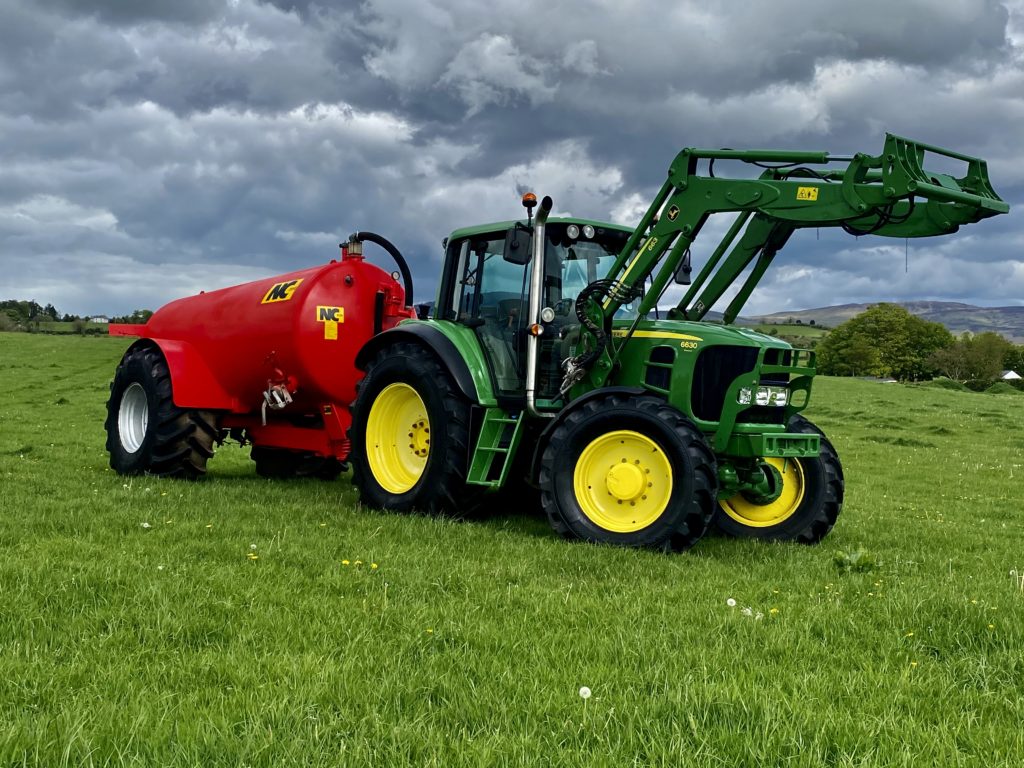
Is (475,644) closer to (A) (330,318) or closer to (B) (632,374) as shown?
(B) (632,374)

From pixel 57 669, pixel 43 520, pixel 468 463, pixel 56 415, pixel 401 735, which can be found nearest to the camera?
pixel 401 735

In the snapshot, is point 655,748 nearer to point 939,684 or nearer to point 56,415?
point 939,684

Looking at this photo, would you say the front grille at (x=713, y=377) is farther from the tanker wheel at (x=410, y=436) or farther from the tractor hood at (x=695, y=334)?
the tanker wheel at (x=410, y=436)

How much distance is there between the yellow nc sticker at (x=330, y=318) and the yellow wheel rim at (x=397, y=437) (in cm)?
127

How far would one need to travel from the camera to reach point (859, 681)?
12.1ft

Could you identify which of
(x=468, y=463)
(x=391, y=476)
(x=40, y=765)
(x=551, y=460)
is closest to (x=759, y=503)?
(x=551, y=460)

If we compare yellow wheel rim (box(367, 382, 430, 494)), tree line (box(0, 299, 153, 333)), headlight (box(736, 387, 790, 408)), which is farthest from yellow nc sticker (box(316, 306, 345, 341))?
tree line (box(0, 299, 153, 333))

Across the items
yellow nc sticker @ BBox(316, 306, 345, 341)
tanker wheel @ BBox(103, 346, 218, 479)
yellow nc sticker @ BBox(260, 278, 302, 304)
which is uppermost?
yellow nc sticker @ BBox(260, 278, 302, 304)

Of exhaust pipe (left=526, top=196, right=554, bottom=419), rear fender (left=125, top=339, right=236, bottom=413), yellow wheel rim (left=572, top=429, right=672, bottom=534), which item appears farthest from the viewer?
rear fender (left=125, top=339, right=236, bottom=413)

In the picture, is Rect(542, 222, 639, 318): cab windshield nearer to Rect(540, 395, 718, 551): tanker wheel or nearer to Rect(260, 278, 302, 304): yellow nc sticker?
Rect(540, 395, 718, 551): tanker wheel

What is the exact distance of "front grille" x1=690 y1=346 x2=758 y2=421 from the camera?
23.1 feet

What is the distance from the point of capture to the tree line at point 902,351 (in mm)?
81250

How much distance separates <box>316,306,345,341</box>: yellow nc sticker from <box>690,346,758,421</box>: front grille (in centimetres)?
424

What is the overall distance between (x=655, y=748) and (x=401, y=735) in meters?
0.90
